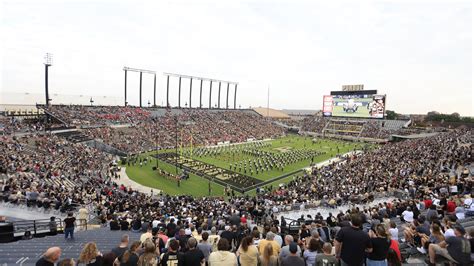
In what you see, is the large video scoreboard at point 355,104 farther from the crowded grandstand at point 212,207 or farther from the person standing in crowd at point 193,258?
the person standing in crowd at point 193,258

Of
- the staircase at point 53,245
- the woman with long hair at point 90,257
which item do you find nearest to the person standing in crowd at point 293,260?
the woman with long hair at point 90,257

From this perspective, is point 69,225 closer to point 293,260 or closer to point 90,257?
point 90,257

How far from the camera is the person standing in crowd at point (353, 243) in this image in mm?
4145

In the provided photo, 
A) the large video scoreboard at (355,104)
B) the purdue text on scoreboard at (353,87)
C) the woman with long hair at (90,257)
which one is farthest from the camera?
→ the purdue text on scoreboard at (353,87)

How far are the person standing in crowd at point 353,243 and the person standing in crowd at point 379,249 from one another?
0.15 meters

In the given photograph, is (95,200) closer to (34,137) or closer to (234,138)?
(34,137)

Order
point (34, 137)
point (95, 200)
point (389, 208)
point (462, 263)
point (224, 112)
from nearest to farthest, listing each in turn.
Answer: point (462, 263) → point (389, 208) → point (95, 200) → point (34, 137) → point (224, 112)

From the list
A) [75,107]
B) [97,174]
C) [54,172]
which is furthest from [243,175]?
[75,107]

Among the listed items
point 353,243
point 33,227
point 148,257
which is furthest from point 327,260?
point 33,227

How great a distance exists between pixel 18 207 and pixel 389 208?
16960 millimetres

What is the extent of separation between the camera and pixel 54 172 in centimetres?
2028

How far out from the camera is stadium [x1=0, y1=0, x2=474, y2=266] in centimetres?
453

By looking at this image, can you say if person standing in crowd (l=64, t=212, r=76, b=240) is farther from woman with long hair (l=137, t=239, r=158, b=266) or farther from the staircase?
woman with long hair (l=137, t=239, r=158, b=266)

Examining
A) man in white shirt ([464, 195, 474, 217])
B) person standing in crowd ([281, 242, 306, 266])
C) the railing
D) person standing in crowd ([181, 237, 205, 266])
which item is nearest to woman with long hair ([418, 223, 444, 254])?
person standing in crowd ([281, 242, 306, 266])
